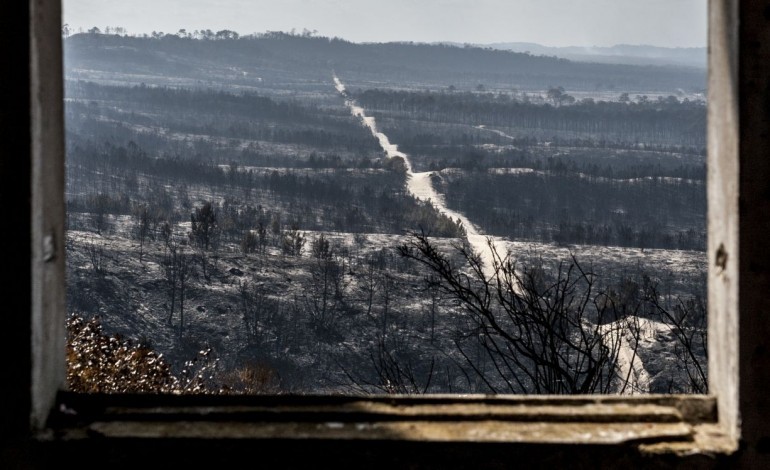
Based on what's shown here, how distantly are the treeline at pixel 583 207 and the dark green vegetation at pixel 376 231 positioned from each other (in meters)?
0.27

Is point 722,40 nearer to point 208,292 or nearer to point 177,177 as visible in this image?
point 208,292

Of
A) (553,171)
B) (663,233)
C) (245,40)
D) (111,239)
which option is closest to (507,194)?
(553,171)

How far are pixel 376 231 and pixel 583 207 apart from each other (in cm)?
2160

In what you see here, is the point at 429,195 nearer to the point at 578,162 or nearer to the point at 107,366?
the point at 578,162

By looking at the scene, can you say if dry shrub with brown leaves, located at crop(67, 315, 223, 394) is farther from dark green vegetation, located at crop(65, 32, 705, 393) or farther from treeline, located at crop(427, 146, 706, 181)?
treeline, located at crop(427, 146, 706, 181)

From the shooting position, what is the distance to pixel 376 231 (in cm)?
7131

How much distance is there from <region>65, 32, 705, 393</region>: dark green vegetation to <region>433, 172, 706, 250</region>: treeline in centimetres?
27

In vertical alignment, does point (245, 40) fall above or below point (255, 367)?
above

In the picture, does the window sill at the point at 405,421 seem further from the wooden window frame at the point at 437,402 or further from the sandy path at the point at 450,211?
the sandy path at the point at 450,211

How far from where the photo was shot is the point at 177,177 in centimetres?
8738

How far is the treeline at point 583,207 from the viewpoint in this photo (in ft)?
229

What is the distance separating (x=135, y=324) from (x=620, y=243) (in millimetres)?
37338

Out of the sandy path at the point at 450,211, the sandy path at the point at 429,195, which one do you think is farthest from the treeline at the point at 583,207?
the sandy path at the point at 450,211

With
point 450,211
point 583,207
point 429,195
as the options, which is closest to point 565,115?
point 583,207
